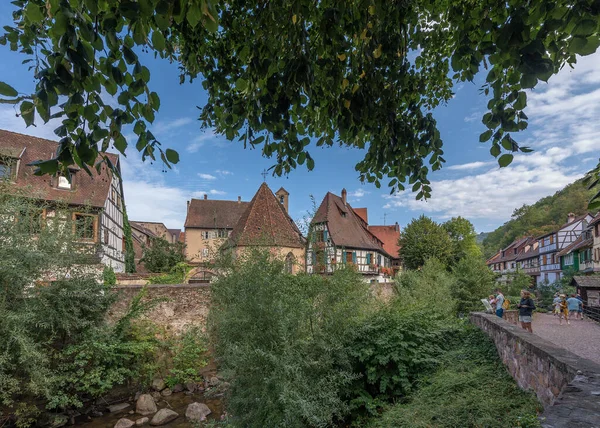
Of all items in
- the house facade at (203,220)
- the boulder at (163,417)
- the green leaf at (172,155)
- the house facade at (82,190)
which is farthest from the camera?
the house facade at (203,220)

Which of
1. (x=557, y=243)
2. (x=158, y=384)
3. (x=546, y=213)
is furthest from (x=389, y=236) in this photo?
(x=546, y=213)

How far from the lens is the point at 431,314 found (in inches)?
315

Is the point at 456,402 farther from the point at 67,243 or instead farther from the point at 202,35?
the point at 67,243

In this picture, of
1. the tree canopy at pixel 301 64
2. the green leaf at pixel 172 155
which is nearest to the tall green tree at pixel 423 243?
the tree canopy at pixel 301 64

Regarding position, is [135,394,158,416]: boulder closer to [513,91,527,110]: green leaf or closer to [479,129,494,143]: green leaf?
[479,129,494,143]: green leaf

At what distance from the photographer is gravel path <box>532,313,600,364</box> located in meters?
8.77

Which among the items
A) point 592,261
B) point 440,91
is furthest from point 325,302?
point 592,261

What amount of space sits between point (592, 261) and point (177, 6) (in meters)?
38.0

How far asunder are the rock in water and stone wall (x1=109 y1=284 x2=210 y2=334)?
3084mm

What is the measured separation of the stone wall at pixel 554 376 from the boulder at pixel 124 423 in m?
8.56

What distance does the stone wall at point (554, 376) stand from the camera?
219 centimetres

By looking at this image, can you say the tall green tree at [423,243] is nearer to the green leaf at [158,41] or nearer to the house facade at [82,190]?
the house facade at [82,190]

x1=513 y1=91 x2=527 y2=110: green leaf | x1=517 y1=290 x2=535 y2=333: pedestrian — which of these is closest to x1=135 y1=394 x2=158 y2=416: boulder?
x1=517 y1=290 x2=535 y2=333: pedestrian

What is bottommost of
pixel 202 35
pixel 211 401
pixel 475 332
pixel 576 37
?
pixel 211 401
